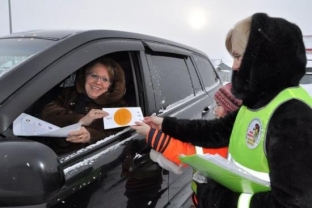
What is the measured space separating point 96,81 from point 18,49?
1.69 ft

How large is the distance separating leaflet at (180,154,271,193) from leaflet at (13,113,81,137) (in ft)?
2.12

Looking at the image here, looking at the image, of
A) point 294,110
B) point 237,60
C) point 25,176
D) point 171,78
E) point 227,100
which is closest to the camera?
point 25,176

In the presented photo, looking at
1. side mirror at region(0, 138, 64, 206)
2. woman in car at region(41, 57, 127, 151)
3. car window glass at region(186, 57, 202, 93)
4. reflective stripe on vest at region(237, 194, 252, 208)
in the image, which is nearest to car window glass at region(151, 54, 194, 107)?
car window glass at region(186, 57, 202, 93)

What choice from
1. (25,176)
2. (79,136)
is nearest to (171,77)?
(79,136)

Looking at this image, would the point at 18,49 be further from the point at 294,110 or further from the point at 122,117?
the point at 294,110

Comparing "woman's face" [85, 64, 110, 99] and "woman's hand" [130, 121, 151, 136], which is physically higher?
"woman's face" [85, 64, 110, 99]

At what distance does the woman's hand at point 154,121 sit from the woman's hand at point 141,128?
8cm

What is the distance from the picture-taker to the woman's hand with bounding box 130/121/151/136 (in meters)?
1.87

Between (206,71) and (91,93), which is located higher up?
(91,93)

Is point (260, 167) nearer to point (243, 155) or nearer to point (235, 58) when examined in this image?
point (243, 155)

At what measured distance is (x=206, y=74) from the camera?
4117 millimetres

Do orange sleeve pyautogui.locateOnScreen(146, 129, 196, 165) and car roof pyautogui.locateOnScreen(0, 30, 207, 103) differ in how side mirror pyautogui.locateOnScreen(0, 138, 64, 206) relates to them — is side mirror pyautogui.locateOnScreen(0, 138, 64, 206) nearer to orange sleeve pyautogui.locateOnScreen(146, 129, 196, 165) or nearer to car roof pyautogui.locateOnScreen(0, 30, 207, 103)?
car roof pyautogui.locateOnScreen(0, 30, 207, 103)

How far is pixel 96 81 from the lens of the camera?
2125 millimetres

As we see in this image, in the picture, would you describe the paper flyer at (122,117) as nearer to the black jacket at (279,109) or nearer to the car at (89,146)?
the car at (89,146)
